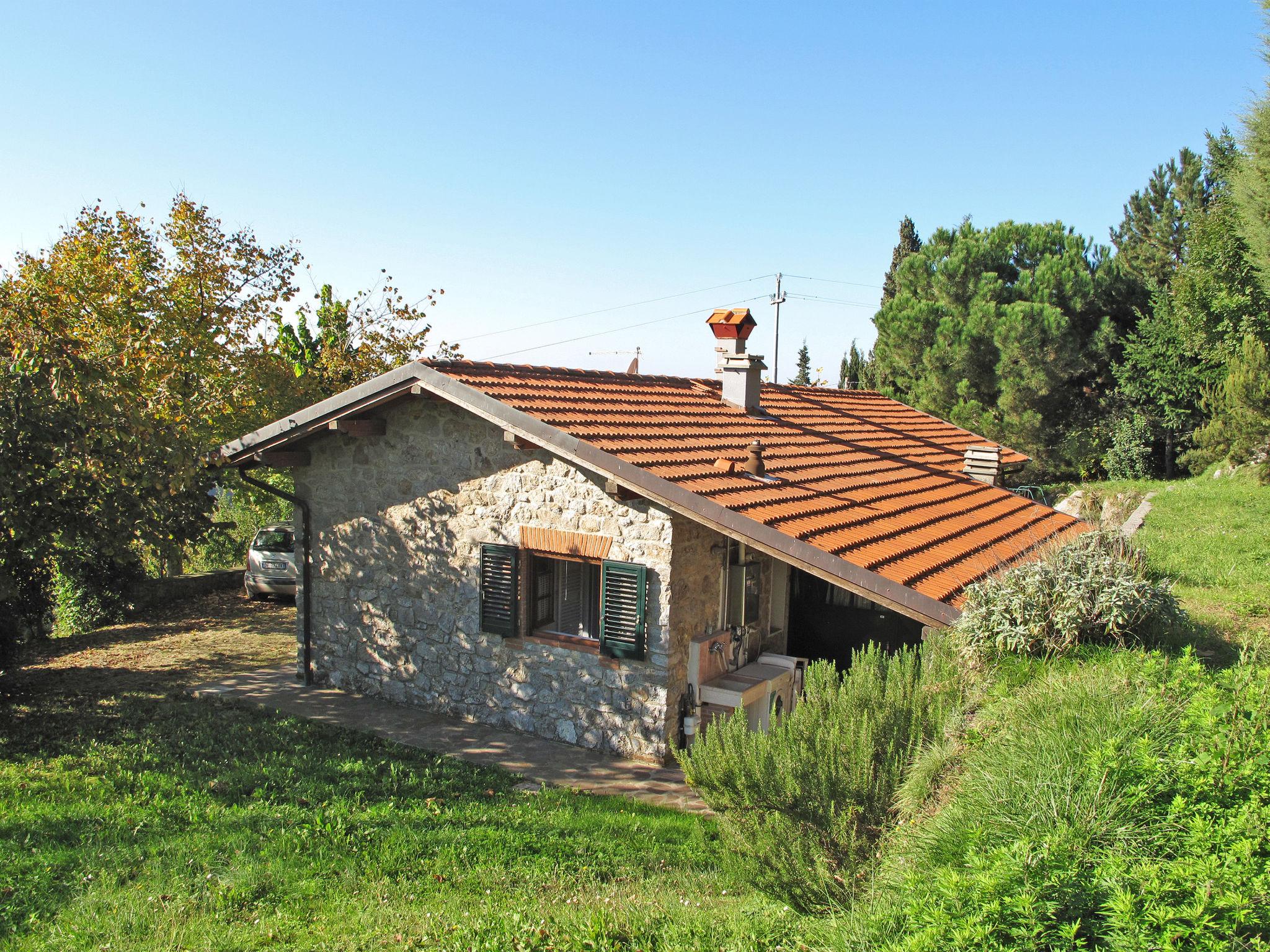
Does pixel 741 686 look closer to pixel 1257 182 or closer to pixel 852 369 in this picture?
pixel 1257 182

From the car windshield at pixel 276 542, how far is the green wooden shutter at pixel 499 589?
8.06 m

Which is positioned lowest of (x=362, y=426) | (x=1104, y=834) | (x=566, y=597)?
(x=1104, y=834)

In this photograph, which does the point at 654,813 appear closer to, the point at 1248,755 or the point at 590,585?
the point at 590,585

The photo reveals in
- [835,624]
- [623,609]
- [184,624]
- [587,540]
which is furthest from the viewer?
[184,624]

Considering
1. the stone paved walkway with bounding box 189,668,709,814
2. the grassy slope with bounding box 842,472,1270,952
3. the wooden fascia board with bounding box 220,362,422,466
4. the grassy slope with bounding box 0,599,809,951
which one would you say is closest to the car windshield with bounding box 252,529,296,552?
the stone paved walkway with bounding box 189,668,709,814

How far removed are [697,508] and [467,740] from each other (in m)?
3.64

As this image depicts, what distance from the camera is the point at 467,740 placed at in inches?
340

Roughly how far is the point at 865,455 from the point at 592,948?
8386mm

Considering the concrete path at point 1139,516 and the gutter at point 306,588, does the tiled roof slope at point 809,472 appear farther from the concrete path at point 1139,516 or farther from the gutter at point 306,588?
the concrete path at point 1139,516

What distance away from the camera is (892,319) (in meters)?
31.1

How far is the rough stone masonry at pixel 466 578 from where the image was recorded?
26.3ft

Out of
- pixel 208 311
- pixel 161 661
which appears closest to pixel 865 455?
pixel 161 661

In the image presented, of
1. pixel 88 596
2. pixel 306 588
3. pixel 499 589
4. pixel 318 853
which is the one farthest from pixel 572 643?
pixel 88 596

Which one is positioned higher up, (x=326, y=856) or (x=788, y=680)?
(x=788, y=680)
